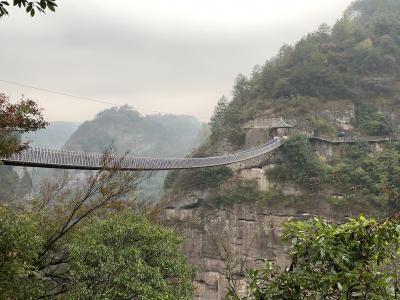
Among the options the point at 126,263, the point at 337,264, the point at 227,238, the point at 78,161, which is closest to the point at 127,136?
the point at 227,238

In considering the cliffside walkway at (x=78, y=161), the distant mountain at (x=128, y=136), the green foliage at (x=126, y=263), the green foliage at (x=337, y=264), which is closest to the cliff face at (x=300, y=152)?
the cliffside walkway at (x=78, y=161)

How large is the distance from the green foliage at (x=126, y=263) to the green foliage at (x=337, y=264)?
464 centimetres

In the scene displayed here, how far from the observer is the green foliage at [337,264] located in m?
2.36

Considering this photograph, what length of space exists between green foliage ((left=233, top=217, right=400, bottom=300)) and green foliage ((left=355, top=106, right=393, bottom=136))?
32672mm

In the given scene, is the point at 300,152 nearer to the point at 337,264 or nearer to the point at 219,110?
the point at 219,110

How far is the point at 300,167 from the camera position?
29188mm

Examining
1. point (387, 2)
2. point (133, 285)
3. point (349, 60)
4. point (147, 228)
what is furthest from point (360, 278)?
point (387, 2)

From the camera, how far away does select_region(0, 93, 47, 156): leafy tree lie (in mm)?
6125

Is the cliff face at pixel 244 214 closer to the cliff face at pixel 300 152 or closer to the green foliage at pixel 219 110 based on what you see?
the cliff face at pixel 300 152

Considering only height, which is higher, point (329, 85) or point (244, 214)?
point (329, 85)

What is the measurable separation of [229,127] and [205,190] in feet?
25.1

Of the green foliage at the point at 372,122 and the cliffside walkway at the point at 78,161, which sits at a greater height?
the green foliage at the point at 372,122

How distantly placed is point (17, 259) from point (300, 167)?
25879 millimetres

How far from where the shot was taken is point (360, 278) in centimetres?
239
